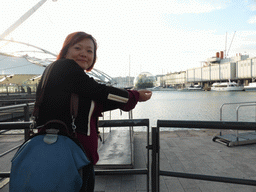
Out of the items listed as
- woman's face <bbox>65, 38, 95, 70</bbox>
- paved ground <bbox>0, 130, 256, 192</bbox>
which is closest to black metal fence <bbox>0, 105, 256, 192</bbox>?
woman's face <bbox>65, 38, 95, 70</bbox>

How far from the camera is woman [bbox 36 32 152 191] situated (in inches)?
38.9

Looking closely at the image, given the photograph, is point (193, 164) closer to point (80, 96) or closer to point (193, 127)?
point (193, 127)

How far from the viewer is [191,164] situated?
12.0 ft

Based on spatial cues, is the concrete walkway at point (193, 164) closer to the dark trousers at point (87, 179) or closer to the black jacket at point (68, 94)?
the dark trousers at point (87, 179)

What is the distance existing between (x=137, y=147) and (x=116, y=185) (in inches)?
76.0

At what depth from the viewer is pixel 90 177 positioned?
108 centimetres

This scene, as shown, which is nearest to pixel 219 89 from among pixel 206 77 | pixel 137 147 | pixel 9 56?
pixel 206 77

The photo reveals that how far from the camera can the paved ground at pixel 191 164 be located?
2.80 m

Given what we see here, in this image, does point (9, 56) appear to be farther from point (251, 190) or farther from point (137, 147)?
point (251, 190)

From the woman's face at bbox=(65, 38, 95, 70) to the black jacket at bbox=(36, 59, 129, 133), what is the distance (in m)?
0.19

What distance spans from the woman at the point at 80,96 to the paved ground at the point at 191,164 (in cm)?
205

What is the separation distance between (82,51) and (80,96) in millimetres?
354

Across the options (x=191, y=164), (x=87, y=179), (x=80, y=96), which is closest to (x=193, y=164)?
(x=191, y=164)

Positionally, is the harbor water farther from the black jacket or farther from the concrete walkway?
the black jacket
